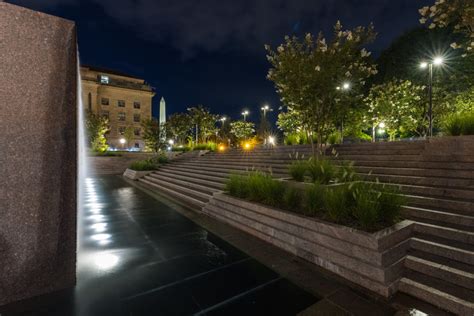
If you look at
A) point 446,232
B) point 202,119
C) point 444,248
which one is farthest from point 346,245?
point 202,119

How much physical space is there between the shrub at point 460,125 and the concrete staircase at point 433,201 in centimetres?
99

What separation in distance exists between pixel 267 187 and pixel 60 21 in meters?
5.18

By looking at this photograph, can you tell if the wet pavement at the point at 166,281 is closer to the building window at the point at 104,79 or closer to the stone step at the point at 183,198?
the stone step at the point at 183,198

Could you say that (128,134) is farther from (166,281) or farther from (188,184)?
(166,281)

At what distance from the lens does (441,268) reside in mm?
3512

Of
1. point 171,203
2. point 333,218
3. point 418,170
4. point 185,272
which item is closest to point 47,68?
point 185,272

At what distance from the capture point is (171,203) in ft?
32.6

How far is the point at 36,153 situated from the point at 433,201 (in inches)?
298

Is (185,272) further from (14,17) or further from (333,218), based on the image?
(14,17)

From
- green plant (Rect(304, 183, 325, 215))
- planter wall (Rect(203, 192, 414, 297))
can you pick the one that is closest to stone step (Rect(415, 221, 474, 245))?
planter wall (Rect(203, 192, 414, 297))

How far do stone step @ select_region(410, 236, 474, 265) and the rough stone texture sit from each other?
5690 millimetres

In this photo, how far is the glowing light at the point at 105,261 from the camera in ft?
14.2

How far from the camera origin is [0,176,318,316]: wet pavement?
3176 millimetres

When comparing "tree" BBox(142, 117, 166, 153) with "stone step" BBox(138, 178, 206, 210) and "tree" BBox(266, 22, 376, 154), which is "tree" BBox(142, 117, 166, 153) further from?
"tree" BBox(266, 22, 376, 154)
